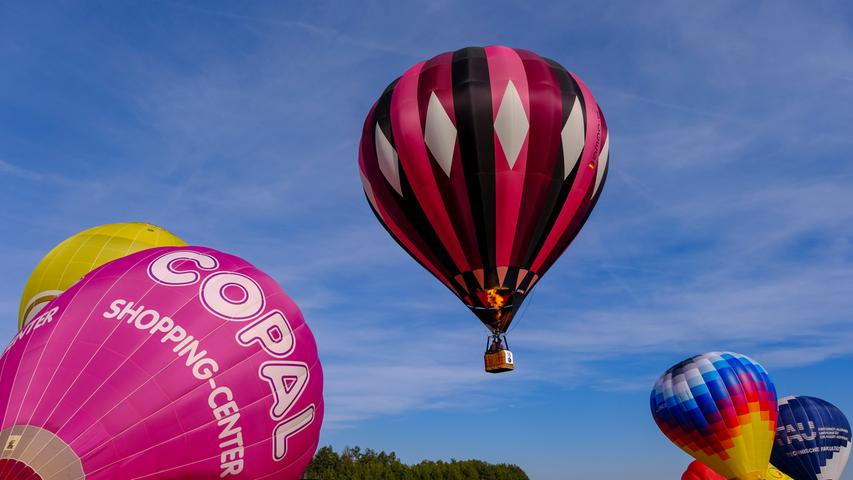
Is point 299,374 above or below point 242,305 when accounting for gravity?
below

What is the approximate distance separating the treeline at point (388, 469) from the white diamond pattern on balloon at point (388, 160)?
1595 inches

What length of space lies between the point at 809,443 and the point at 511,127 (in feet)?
98.4

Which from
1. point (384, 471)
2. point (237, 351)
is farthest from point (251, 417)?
point (384, 471)

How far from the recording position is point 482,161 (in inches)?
666

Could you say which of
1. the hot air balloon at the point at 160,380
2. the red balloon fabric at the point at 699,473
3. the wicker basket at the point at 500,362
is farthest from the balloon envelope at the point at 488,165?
the red balloon fabric at the point at 699,473

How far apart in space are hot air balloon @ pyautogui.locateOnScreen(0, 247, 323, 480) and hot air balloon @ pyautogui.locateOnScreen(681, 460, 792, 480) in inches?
1212

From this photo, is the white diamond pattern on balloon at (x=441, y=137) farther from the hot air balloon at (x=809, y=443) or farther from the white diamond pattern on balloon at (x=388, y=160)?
the hot air balloon at (x=809, y=443)

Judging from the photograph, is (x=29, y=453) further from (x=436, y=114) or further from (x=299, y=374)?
(x=436, y=114)

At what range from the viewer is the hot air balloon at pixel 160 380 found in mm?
8414

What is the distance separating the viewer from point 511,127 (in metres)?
16.9

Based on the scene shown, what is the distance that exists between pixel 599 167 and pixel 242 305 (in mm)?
11661

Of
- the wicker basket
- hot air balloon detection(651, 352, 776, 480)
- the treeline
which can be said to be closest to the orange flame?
the wicker basket

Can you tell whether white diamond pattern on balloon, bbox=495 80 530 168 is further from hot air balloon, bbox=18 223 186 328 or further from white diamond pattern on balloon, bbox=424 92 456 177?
hot air balloon, bbox=18 223 186 328

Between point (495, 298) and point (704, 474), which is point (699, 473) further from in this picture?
point (495, 298)
